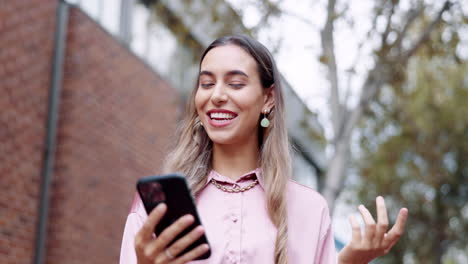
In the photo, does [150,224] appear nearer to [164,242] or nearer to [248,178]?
[164,242]

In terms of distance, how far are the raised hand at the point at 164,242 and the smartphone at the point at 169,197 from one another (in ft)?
0.08

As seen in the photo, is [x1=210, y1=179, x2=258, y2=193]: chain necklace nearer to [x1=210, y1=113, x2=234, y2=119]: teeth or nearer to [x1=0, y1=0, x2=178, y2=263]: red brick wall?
[x1=210, y1=113, x2=234, y2=119]: teeth

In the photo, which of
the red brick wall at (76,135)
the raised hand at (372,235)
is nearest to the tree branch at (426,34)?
the red brick wall at (76,135)

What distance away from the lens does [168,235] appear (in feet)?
6.73

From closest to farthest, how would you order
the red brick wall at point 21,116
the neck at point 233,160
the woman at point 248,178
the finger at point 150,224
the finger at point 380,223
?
the finger at point 150,224
the finger at point 380,223
the woman at point 248,178
the neck at point 233,160
the red brick wall at point 21,116

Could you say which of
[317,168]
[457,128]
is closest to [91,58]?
[457,128]

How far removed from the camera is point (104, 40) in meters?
10.0

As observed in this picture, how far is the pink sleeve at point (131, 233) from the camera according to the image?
2441 millimetres

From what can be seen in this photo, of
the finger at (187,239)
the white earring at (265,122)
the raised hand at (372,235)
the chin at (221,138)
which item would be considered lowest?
the raised hand at (372,235)

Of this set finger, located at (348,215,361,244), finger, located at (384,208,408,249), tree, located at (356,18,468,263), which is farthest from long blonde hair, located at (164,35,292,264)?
tree, located at (356,18,468,263)

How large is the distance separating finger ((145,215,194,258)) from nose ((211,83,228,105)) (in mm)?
660

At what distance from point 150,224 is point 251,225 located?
1.89ft

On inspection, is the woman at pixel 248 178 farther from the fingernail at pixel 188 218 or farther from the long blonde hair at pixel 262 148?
the fingernail at pixel 188 218

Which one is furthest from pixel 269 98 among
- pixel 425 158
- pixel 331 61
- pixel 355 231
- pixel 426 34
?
pixel 425 158
